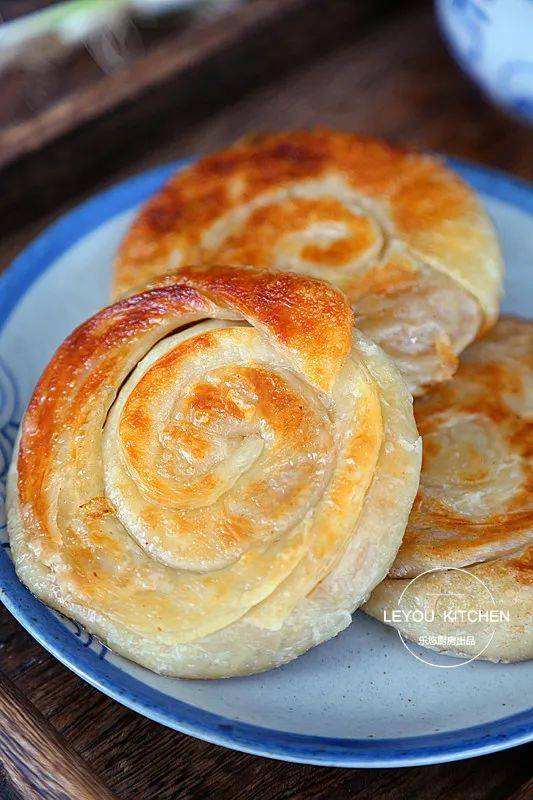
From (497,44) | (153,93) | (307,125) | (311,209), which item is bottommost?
(307,125)

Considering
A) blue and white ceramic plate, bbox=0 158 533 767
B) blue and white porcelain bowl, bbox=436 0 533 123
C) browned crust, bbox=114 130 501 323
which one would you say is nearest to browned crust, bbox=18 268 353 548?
blue and white ceramic plate, bbox=0 158 533 767

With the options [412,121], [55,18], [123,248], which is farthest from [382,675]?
[55,18]

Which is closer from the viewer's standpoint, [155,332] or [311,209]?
[155,332]

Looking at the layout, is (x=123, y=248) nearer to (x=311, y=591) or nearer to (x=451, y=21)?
(x=311, y=591)

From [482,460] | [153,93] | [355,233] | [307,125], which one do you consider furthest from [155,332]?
[307,125]

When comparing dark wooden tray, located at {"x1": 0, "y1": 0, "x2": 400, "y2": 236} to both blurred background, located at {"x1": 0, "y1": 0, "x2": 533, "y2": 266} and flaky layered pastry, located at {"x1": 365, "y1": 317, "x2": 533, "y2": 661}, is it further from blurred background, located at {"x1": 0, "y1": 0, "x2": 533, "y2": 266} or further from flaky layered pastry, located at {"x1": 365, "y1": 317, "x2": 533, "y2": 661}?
flaky layered pastry, located at {"x1": 365, "y1": 317, "x2": 533, "y2": 661}

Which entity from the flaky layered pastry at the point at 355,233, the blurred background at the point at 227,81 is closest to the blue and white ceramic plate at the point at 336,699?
the flaky layered pastry at the point at 355,233

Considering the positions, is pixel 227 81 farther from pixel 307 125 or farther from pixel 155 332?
pixel 155 332

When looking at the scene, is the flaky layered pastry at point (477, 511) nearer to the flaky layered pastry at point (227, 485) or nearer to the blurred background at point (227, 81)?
the flaky layered pastry at point (227, 485)
